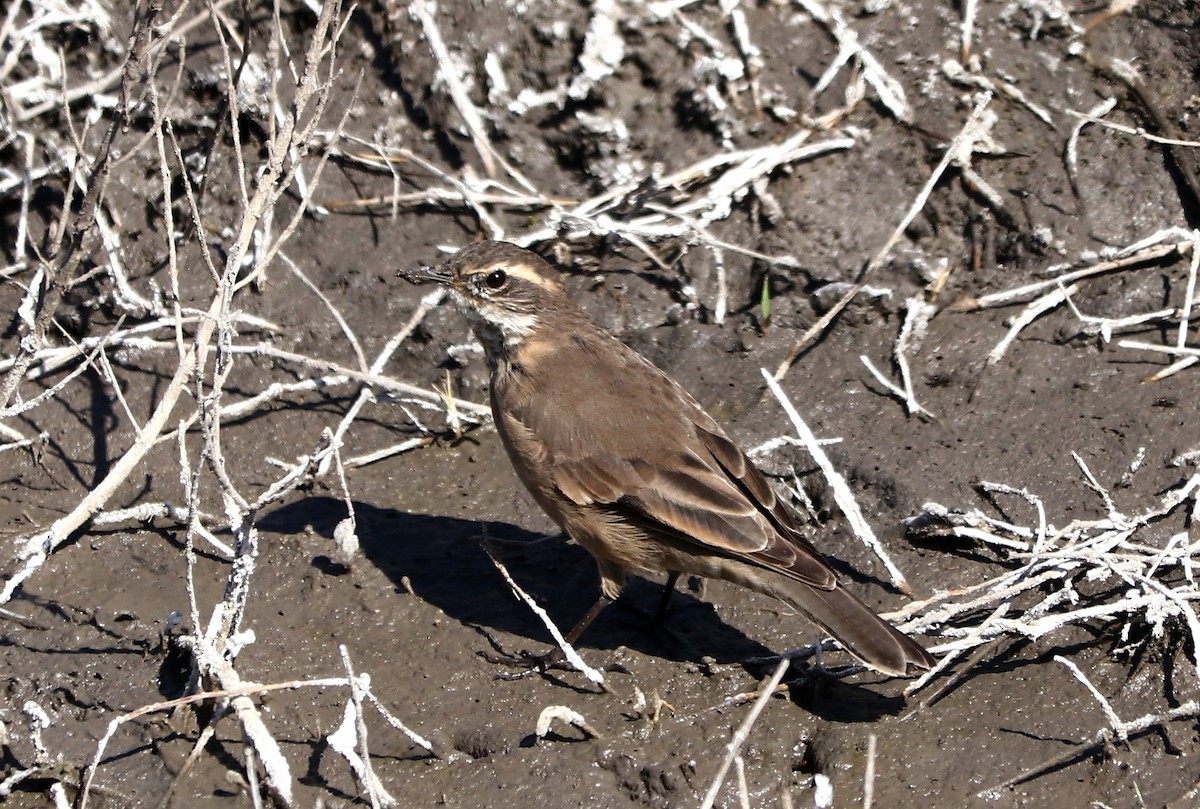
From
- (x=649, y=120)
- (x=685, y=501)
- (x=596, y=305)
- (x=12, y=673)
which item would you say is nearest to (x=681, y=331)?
(x=596, y=305)

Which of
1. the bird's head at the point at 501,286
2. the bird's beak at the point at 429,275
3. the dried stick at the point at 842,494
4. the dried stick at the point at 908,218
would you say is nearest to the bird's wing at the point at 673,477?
the dried stick at the point at 842,494

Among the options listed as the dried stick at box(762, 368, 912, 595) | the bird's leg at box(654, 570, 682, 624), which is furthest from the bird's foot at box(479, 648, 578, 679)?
the dried stick at box(762, 368, 912, 595)

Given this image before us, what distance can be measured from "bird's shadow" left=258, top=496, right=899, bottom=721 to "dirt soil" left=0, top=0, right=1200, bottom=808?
0.07 feet

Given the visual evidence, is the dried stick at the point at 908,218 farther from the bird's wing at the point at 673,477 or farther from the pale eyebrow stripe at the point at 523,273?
the pale eyebrow stripe at the point at 523,273

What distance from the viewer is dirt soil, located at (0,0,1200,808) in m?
5.49

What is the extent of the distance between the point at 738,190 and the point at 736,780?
3.74 meters

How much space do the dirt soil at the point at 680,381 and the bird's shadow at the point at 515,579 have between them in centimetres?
2

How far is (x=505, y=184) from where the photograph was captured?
26.6 feet

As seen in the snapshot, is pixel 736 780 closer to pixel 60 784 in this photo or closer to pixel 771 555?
pixel 771 555

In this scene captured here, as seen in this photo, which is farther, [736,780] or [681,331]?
[681,331]

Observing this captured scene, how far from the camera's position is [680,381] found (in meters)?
7.48

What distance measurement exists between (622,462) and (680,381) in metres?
1.40

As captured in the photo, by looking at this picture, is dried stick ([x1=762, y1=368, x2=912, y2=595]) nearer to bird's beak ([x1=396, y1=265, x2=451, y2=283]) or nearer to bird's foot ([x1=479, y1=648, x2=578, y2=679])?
bird's foot ([x1=479, y1=648, x2=578, y2=679])

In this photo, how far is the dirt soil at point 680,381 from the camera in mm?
5492
